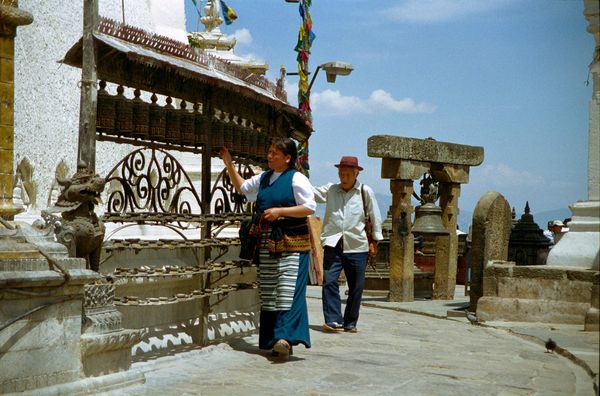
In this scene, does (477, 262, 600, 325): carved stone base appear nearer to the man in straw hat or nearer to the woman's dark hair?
the man in straw hat

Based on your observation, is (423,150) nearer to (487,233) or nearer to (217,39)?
(487,233)

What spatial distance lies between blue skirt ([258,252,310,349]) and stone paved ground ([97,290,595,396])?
0.16m

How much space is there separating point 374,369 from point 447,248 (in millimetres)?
8958

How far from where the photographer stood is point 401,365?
8.16 m

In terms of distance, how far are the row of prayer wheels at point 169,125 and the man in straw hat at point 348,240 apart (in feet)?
3.31

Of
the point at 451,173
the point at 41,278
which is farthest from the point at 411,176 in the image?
the point at 41,278

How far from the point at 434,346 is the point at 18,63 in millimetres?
8781

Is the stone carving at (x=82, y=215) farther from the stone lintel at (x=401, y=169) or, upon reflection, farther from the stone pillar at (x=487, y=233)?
the stone lintel at (x=401, y=169)

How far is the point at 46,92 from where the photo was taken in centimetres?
1553

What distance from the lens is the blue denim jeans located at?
33.9 ft

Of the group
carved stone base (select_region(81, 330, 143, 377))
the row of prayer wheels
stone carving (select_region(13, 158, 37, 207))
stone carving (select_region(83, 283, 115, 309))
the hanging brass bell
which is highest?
the row of prayer wheels

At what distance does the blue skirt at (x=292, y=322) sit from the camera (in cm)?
823

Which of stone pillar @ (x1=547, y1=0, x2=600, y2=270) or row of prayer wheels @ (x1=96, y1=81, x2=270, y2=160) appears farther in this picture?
stone pillar @ (x1=547, y1=0, x2=600, y2=270)

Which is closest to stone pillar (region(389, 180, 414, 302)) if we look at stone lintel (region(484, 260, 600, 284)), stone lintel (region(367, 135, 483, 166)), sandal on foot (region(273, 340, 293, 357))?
stone lintel (region(367, 135, 483, 166))
